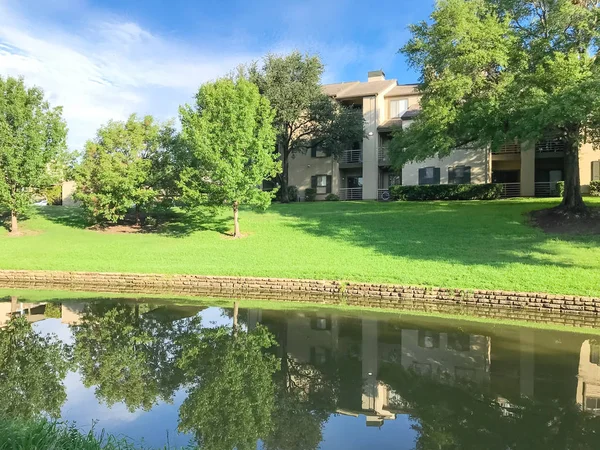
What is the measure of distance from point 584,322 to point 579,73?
1048cm

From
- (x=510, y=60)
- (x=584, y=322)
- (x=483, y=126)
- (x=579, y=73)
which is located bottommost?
(x=584, y=322)

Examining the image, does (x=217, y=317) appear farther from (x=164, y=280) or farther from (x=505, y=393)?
(x=505, y=393)

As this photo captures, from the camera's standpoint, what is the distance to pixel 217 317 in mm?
12094

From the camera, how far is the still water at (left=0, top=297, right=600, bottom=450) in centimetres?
578

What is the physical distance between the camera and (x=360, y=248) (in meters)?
19.8

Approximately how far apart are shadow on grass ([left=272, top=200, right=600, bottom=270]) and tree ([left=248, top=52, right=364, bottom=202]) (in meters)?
6.13

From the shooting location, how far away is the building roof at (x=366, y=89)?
36.1 metres

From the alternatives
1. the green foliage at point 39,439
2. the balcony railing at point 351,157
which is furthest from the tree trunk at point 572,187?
the green foliage at point 39,439

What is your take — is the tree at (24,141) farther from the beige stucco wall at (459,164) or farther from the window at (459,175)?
the window at (459,175)

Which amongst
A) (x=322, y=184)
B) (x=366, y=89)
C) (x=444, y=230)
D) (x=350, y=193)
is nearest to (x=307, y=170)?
(x=322, y=184)

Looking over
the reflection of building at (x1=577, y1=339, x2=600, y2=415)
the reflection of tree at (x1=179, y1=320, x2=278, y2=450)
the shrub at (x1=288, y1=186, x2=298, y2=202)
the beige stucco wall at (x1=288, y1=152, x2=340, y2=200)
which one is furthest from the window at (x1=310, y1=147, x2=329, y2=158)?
the reflection of building at (x1=577, y1=339, x2=600, y2=415)

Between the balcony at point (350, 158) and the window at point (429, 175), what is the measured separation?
232 inches

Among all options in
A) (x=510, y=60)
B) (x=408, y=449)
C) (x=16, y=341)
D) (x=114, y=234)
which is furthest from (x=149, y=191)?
(x=408, y=449)

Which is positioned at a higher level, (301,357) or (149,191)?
(149,191)
